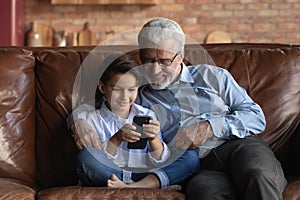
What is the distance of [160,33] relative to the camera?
236cm

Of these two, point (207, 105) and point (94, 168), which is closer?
point (94, 168)

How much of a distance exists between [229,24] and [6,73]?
3398 millimetres

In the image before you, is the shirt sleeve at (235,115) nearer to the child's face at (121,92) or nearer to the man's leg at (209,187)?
the man's leg at (209,187)

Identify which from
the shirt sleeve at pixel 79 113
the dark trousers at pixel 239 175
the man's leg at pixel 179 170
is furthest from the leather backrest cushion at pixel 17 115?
the dark trousers at pixel 239 175

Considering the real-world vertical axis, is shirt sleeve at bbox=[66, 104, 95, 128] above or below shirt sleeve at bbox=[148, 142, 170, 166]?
above

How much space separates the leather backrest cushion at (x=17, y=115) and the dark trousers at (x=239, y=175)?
0.73m

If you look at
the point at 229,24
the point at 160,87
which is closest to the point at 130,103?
the point at 160,87

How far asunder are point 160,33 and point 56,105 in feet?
1.71

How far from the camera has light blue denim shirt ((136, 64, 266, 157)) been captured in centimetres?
227

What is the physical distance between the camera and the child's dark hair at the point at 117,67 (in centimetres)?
226

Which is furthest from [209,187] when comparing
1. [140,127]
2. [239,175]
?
[140,127]

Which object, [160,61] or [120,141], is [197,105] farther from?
[120,141]

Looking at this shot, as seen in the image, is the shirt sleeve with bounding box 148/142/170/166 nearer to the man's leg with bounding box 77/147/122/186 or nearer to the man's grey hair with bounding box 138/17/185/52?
the man's leg with bounding box 77/147/122/186

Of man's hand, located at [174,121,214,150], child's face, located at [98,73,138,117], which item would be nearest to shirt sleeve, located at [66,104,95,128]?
child's face, located at [98,73,138,117]
